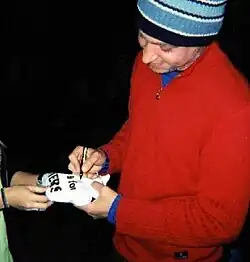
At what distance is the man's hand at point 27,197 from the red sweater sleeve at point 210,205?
0.30m

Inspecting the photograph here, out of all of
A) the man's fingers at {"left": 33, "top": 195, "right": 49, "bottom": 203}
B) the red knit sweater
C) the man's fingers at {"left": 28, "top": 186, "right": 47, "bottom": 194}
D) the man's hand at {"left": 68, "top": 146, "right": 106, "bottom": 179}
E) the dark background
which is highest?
the red knit sweater

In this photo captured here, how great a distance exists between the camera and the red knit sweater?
1196 mm

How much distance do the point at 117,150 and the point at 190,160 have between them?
0.42 meters

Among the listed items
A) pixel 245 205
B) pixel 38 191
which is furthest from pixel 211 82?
pixel 38 191

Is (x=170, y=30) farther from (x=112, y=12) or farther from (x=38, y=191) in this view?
(x=112, y=12)

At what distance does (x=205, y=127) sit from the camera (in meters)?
1.24

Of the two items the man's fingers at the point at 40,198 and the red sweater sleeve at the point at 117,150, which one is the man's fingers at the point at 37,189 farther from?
the red sweater sleeve at the point at 117,150

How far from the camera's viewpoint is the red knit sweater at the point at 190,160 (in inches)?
47.1

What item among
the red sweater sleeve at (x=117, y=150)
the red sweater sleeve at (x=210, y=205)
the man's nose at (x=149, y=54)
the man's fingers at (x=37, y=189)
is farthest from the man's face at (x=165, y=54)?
the man's fingers at (x=37, y=189)

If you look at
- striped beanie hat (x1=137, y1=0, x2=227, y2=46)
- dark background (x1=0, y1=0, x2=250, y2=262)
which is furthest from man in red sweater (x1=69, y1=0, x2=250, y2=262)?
dark background (x1=0, y1=0, x2=250, y2=262)

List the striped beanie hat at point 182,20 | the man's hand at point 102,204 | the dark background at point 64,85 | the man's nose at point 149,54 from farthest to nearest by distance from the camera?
the dark background at point 64,85, the man's hand at point 102,204, the man's nose at point 149,54, the striped beanie hat at point 182,20

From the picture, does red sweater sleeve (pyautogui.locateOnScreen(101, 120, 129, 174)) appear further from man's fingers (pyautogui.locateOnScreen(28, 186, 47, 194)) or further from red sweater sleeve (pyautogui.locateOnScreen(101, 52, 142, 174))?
man's fingers (pyautogui.locateOnScreen(28, 186, 47, 194))

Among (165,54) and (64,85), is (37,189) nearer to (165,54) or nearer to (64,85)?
(165,54)

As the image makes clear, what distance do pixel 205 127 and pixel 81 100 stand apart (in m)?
2.55
